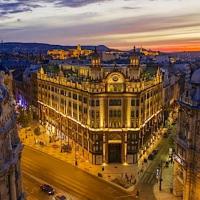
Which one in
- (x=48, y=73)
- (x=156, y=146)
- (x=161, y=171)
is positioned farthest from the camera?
(x=48, y=73)

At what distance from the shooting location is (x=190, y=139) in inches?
3255

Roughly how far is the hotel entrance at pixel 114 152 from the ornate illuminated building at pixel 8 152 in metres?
56.6

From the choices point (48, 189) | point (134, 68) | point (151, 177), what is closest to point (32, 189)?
point (48, 189)

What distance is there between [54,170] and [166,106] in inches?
2862

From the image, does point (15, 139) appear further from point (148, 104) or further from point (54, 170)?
point (148, 104)

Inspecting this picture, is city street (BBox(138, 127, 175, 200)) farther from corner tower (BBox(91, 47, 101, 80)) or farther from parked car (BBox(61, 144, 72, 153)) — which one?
corner tower (BBox(91, 47, 101, 80))

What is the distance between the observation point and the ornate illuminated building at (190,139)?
3179 inches

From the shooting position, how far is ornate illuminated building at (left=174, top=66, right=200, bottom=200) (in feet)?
265

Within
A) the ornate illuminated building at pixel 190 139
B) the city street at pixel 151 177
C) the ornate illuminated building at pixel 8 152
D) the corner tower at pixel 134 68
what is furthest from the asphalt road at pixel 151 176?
the ornate illuminated building at pixel 8 152

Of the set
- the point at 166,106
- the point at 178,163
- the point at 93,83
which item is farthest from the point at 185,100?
the point at 166,106

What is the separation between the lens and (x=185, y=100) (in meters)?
84.2

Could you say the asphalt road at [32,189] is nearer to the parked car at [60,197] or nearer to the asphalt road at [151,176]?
the parked car at [60,197]

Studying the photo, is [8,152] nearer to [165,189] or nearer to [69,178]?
[69,178]

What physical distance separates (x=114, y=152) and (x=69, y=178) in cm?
2000
